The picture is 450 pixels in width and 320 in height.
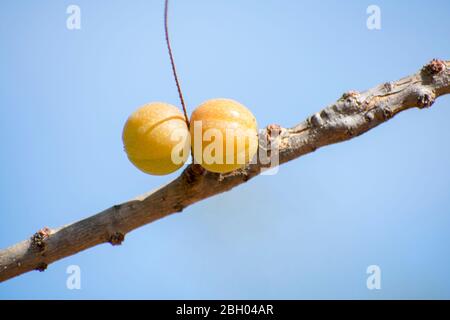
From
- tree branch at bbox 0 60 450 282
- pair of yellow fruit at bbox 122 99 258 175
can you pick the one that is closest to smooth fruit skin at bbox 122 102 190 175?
pair of yellow fruit at bbox 122 99 258 175

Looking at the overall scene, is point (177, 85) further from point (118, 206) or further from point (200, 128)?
point (118, 206)

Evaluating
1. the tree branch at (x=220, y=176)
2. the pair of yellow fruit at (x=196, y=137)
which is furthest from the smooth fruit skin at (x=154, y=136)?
the tree branch at (x=220, y=176)

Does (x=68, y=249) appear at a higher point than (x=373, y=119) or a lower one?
lower

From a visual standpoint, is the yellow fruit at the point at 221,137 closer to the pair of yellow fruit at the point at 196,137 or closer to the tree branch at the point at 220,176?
the pair of yellow fruit at the point at 196,137

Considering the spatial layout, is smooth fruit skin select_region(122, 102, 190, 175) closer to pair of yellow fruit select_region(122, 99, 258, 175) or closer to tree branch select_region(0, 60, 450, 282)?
pair of yellow fruit select_region(122, 99, 258, 175)

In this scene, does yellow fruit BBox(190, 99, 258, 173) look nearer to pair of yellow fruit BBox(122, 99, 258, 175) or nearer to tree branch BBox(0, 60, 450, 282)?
pair of yellow fruit BBox(122, 99, 258, 175)

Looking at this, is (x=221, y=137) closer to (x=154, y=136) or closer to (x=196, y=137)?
(x=196, y=137)

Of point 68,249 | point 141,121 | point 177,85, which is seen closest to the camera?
point 177,85

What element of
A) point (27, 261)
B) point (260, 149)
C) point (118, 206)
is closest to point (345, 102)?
point (260, 149)
